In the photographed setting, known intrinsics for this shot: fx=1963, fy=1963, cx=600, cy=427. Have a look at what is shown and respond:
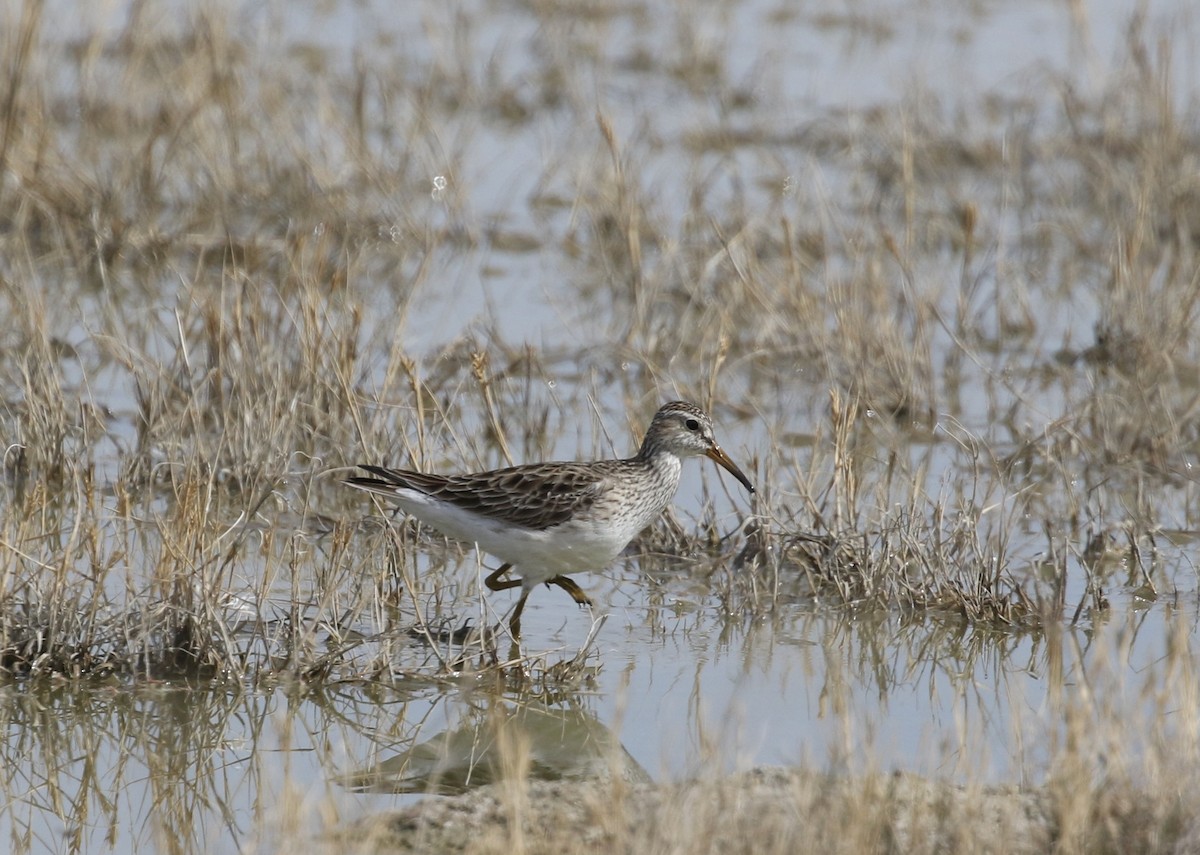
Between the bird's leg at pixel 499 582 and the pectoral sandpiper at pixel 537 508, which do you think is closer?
the pectoral sandpiper at pixel 537 508

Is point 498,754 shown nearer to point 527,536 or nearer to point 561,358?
point 527,536

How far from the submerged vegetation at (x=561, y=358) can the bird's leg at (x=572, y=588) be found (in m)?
0.25

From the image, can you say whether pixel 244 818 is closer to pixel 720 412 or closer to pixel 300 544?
pixel 300 544

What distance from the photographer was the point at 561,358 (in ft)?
36.5

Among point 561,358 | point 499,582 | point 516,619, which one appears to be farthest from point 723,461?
point 561,358

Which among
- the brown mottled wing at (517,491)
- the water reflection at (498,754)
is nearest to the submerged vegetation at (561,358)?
the water reflection at (498,754)

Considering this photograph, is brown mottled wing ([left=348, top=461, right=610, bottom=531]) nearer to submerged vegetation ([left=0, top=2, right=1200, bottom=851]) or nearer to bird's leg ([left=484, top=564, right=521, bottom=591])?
submerged vegetation ([left=0, top=2, right=1200, bottom=851])

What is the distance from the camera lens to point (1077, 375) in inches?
446

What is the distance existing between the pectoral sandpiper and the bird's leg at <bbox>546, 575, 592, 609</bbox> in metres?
0.14

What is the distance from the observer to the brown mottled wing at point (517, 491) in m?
7.23

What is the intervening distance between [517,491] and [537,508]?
11cm

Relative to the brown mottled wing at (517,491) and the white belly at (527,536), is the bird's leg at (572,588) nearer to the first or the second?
the white belly at (527,536)

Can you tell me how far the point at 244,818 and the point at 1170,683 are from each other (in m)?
2.66

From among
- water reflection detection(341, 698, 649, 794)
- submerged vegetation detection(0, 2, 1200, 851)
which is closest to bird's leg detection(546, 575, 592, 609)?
submerged vegetation detection(0, 2, 1200, 851)
